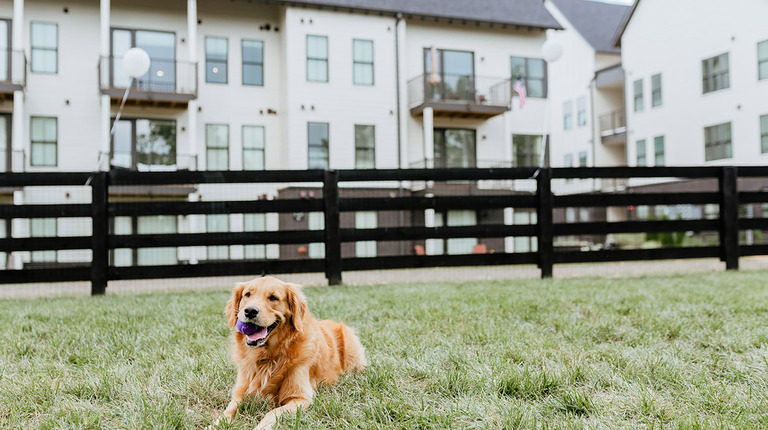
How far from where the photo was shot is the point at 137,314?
5.36m

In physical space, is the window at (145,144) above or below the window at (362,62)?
below

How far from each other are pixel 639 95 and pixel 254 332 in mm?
28163

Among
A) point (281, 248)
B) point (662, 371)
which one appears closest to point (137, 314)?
point (662, 371)

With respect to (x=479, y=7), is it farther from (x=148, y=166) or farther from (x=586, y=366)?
(x=586, y=366)

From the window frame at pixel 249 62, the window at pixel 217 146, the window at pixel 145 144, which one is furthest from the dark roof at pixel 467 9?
the window at pixel 145 144

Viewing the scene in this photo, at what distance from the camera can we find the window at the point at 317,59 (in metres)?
19.3

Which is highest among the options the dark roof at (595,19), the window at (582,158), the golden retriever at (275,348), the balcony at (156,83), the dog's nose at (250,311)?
the dark roof at (595,19)

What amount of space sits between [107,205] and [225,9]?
43.6ft

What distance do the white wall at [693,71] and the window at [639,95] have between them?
0.25 m

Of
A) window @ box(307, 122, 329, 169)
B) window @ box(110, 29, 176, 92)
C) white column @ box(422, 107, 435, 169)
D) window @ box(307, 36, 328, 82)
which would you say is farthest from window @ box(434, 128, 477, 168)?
window @ box(110, 29, 176, 92)

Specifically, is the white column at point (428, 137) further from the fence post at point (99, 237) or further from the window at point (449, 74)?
the fence post at point (99, 237)

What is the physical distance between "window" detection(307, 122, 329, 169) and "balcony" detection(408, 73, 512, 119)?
129 inches

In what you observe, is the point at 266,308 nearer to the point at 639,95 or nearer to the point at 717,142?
the point at 717,142

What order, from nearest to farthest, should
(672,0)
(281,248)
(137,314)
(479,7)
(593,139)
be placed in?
(137,314) → (281,248) → (479,7) → (672,0) → (593,139)
